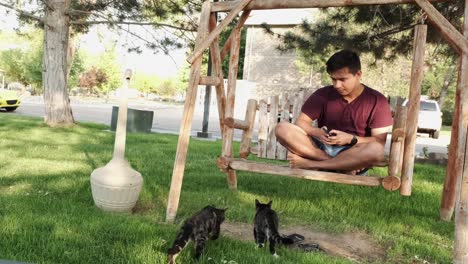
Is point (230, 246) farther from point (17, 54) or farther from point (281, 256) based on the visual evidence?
point (17, 54)

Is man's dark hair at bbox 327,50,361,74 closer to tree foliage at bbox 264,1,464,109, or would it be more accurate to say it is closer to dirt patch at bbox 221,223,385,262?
dirt patch at bbox 221,223,385,262

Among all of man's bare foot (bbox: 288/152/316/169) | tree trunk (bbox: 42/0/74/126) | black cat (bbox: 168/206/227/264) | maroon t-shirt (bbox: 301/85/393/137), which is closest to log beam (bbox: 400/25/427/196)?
maroon t-shirt (bbox: 301/85/393/137)

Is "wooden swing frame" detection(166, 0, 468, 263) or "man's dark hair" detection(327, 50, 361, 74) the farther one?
"man's dark hair" detection(327, 50, 361, 74)

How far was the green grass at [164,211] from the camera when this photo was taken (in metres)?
3.02

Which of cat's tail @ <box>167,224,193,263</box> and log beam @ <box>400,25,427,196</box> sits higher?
log beam @ <box>400,25,427,196</box>

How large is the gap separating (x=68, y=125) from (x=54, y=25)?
274 centimetres

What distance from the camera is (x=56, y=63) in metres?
11.4

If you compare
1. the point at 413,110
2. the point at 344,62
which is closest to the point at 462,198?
the point at 413,110

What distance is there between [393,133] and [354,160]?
0.40m

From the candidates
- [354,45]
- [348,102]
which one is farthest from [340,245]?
[354,45]

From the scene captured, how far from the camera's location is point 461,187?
3.14 metres

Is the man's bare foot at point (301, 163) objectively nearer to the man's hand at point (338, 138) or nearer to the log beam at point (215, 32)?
the man's hand at point (338, 138)

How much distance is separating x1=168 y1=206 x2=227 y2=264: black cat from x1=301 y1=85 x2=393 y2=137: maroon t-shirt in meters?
1.67

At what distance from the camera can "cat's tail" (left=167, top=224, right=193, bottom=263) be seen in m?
2.74
